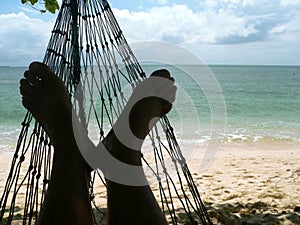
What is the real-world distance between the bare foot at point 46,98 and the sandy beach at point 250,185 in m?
1.03

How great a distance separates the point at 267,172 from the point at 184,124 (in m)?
3.77

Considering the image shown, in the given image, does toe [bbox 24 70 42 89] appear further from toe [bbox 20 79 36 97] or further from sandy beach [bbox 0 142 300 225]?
sandy beach [bbox 0 142 300 225]

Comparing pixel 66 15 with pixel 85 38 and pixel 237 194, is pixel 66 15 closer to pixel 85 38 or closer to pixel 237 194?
pixel 85 38

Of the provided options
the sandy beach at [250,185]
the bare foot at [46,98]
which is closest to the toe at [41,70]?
the bare foot at [46,98]

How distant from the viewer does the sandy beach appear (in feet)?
6.09

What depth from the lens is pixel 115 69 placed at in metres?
1.64

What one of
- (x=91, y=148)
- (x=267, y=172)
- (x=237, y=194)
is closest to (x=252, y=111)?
(x=267, y=172)

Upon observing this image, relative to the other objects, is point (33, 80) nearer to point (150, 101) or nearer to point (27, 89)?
point (27, 89)

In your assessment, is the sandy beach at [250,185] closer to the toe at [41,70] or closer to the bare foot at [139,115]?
the bare foot at [139,115]

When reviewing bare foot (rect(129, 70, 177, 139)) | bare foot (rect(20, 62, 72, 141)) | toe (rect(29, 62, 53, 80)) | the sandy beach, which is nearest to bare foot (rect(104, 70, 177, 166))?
bare foot (rect(129, 70, 177, 139))

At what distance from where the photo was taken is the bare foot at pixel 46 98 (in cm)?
127

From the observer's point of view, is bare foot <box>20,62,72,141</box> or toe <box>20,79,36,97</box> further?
toe <box>20,79,36,97</box>

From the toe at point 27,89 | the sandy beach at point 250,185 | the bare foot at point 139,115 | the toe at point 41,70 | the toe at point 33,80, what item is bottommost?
the sandy beach at point 250,185

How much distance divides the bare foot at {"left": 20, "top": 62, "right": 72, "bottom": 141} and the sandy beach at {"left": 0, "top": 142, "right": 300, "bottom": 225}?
103cm
